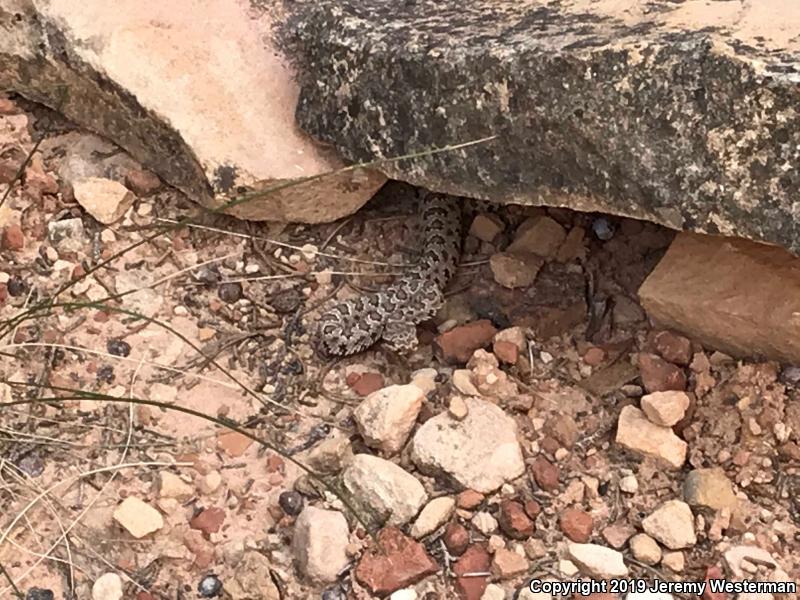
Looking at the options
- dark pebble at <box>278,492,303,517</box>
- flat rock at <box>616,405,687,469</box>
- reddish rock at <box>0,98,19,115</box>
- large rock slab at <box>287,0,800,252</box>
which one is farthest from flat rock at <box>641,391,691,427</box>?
reddish rock at <box>0,98,19,115</box>

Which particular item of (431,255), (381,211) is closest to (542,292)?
(431,255)

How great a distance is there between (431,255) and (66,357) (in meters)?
1.23

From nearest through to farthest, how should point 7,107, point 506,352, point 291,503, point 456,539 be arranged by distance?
point 456,539 < point 291,503 < point 506,352 < point 7,107

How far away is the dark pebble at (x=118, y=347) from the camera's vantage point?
10.6ft

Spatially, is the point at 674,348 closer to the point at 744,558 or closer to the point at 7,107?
the point at 744,558

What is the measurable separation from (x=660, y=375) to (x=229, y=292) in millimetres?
1435

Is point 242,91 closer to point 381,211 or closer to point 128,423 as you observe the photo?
point 381,211

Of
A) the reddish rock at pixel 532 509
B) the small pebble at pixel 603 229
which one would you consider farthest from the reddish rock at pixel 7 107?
the reddish rock at pixel 532 509

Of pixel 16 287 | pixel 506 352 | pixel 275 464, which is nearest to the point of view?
pixel 275 464

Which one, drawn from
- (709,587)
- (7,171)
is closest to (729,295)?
(709,587)

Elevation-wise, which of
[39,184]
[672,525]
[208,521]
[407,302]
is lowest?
[672,525]

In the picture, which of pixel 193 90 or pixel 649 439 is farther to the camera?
pixel 193 90

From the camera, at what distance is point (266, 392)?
3164mm

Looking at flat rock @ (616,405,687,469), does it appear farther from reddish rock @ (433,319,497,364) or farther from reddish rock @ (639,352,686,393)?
reddish rock @ (433,319,497,364)
